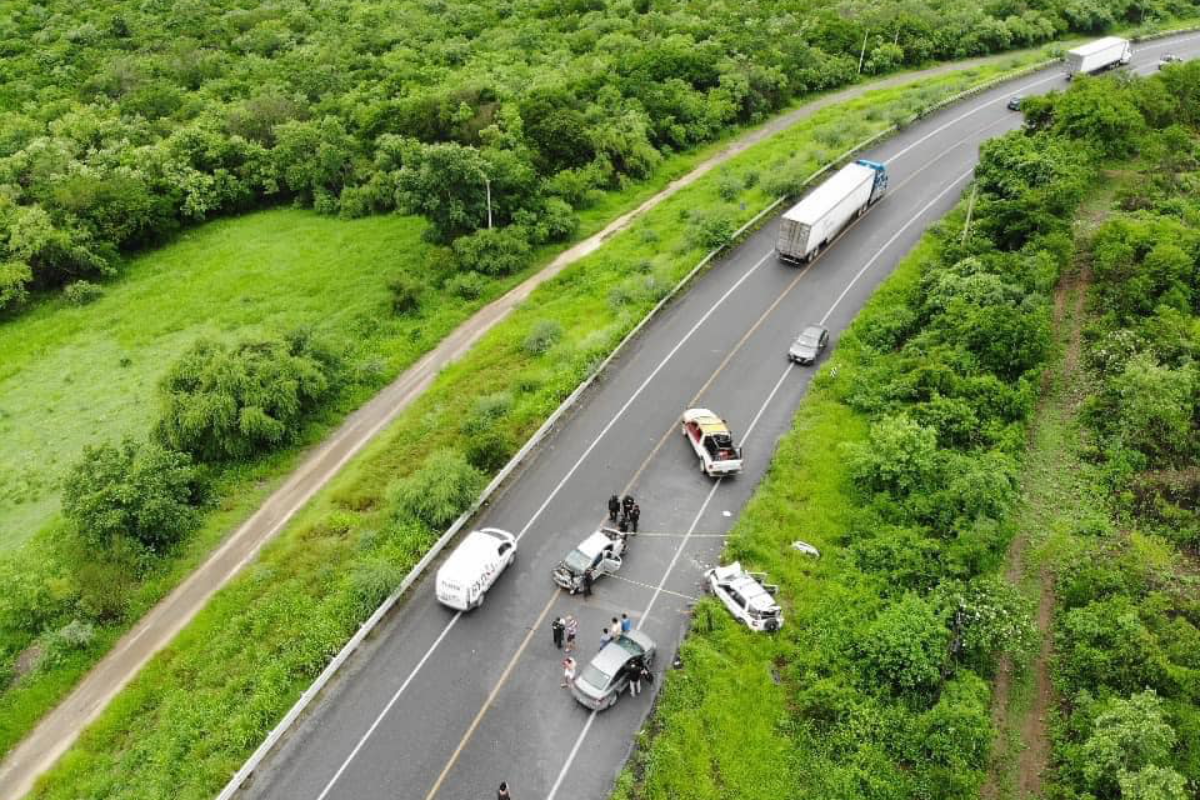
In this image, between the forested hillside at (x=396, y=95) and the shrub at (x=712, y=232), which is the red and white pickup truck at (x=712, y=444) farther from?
the forested hillside at (x=396, y=95)

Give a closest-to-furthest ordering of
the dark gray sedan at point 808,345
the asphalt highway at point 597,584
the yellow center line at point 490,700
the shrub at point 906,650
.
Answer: the yellow center line at point 490,700
the asphalt highway at point 597,584
the shrub at point 906,650
the dark gray sedan at point 808,345

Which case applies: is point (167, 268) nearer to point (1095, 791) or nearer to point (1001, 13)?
point (1095, 791)

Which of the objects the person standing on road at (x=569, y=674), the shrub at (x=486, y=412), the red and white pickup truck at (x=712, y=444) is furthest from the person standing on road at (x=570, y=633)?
the shrub at (x=486, y=412)

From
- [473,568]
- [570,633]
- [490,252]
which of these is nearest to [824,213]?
[490,252]

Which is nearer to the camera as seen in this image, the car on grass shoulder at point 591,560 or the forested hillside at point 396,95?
the car on grass shoulder at point 591,560

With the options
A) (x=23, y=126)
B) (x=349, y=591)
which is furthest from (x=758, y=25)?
(x=349, y=591)

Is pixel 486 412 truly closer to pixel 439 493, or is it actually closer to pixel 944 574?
pixel 439 493

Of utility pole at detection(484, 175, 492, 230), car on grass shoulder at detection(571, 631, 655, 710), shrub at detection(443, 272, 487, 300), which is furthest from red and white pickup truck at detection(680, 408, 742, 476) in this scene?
utility pole at detection(484, 175, 492, 230)

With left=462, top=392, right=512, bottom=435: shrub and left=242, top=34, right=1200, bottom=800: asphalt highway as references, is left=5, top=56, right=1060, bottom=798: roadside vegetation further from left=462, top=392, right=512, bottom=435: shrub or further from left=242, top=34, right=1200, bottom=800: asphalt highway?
left=242, top=34, right=1200, bottom=800: asphalt highway
